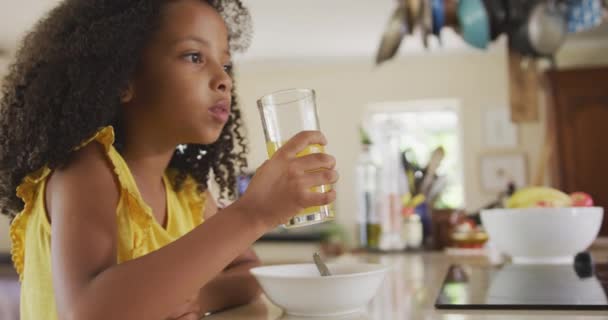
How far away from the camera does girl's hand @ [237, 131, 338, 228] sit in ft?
2.21

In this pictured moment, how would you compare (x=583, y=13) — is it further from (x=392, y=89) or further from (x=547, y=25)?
(x=392, y=89)

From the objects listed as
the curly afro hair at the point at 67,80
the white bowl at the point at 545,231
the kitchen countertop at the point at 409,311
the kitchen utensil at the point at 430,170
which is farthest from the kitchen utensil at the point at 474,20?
the curly afro hair at the point at 67,80

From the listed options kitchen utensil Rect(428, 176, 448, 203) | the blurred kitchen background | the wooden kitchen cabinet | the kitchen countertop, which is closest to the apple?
the kitchen countertop

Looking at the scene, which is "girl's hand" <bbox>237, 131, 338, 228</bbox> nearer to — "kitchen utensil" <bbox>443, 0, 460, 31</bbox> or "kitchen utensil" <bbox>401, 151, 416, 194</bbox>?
"kitchen utensil" <bbox>401, 151, 416, 194</bbox>

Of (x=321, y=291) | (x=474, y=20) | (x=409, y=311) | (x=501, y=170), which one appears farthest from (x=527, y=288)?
(x=501, y=170)

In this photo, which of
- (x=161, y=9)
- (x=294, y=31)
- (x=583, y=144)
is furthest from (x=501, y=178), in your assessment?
(x=161, y=9)

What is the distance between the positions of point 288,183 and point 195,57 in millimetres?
275

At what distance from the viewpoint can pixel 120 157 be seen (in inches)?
→ 32.9

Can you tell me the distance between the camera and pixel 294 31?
477 cm

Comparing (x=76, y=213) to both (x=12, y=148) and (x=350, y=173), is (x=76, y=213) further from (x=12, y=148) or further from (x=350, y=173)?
(x=350, y=173)

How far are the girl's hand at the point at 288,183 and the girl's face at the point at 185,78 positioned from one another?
20 centimetres

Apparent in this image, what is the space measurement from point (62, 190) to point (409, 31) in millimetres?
1885

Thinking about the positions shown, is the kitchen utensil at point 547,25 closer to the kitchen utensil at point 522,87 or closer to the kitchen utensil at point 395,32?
the kitchen utensil at point 522,87

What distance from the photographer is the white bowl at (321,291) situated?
72 centimetres
